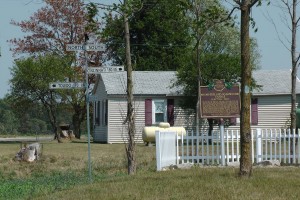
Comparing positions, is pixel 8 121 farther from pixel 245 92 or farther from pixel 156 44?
pixel 245 92

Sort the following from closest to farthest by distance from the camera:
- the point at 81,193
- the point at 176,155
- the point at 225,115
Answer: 1. the point at 81,193
2. the point at 176,155
3. the point at 225,115

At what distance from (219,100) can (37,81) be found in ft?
50.1

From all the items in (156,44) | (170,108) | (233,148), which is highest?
(156,44)

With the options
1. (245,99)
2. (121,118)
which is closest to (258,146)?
(245,99)

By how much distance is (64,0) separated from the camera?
5247 centimetres

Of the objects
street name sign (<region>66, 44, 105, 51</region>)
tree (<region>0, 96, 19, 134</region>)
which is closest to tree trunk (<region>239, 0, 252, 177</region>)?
street name sign (<region>66, 44, 105, 51</region>)

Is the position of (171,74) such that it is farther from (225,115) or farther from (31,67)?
(225,115)

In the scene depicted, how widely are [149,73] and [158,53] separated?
39.7ft

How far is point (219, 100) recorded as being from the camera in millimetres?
33250

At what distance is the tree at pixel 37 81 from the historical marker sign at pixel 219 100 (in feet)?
44.2

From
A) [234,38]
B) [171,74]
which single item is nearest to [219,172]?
[171,74]

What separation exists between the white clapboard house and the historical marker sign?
7.91m

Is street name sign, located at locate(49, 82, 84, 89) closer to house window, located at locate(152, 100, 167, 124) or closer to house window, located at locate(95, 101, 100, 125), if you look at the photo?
house window, located at locate(152, 100, 167, 124)

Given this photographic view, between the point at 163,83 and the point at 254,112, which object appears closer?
the point at 254,112
